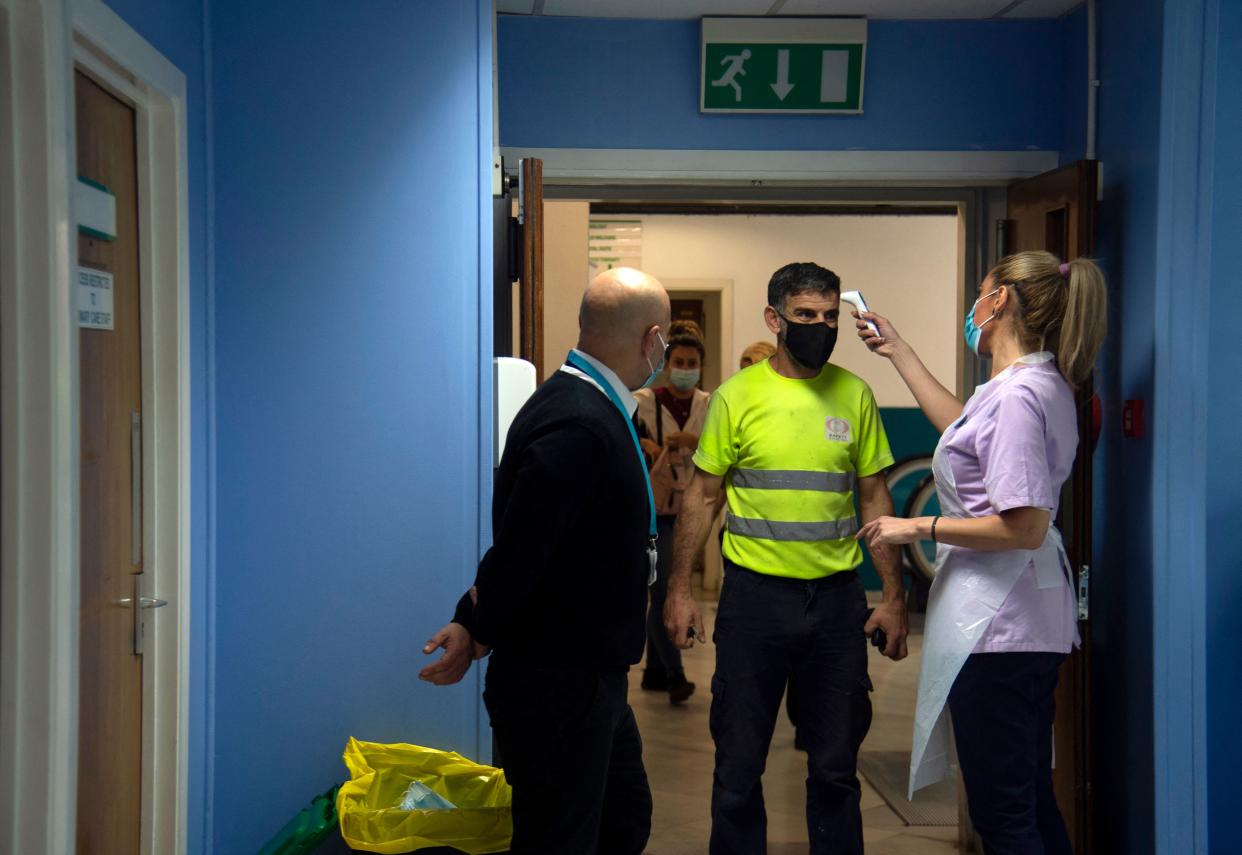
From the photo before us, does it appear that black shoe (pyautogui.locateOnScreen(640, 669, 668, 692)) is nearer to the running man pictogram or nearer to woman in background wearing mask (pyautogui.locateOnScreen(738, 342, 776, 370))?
woman in background wearing mask (pyautogui.locateOnScreen(738, 342, 776, 370))

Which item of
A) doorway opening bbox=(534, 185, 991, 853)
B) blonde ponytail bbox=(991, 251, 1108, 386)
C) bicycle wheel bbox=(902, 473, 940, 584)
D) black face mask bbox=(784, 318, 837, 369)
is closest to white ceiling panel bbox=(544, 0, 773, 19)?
black face mask bbox=(784, 318, 837, 369)

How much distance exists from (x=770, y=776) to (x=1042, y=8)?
2644 millimetres

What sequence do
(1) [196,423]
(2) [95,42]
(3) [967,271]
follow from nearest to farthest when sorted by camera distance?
(2) [95,42] → (1) [196,423] → (3) [967,271]

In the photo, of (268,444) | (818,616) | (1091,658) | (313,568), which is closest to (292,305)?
(268,444)

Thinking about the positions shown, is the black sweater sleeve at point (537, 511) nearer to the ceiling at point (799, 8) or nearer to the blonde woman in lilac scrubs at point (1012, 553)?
the blonde woman in lilac scrubs at point (1012, 553)

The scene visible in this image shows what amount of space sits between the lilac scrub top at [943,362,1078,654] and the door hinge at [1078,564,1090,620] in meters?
0.72

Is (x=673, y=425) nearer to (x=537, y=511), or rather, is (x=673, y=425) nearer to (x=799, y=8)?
(x=799, y=8)

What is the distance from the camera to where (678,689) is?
4.98 meters

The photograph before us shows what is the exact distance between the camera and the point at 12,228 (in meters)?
1.75

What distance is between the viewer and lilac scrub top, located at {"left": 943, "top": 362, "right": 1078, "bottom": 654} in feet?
7.30

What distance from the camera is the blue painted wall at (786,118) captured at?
11.3ft

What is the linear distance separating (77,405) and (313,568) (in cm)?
92

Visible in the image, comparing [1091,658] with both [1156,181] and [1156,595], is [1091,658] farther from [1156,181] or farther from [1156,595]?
[1156,181]

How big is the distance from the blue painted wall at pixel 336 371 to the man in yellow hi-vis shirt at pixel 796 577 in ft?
2.03
